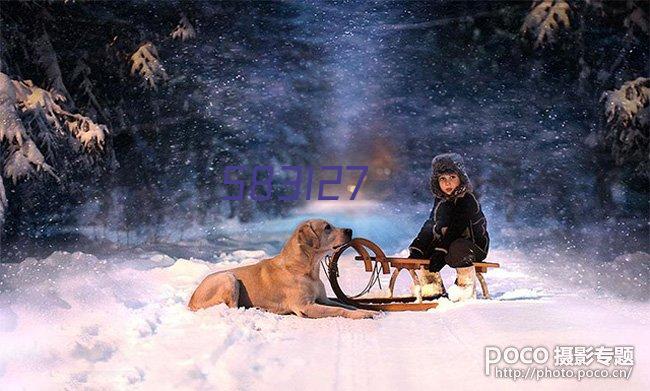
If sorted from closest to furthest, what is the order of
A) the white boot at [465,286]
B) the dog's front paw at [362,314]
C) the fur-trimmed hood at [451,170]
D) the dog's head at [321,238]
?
the dog's front paw at [362,314] → the dog's head at [321,238] → the white boot at [465,286] → the fur-trimmed hood at [451,170]

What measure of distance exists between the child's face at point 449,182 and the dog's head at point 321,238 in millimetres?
786

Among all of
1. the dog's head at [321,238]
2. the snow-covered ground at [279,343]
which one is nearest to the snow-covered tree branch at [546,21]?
the snow-covered ground at [279,343]

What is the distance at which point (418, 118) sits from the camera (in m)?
7.37

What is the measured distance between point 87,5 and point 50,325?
12.9 feet

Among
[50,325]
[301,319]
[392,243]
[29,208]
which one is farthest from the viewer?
[392,243]

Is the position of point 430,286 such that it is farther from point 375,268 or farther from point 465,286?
point 375,268

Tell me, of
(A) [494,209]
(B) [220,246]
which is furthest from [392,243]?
(B) [220,246]

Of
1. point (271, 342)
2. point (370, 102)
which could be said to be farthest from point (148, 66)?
point (271, 342)

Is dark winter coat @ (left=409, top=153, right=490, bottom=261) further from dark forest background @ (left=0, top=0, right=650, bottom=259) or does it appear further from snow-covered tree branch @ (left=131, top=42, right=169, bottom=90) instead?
snow-covered tree branch @ (left=131, top=42, right=169, bottom=90)

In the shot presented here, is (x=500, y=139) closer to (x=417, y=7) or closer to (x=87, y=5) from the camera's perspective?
(x=417, y=7)

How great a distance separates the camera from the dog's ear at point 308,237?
3904 millimetres

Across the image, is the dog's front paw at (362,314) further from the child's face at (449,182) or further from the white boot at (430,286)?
the child's face at (449,182)

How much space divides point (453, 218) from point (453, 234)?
0.32 ft

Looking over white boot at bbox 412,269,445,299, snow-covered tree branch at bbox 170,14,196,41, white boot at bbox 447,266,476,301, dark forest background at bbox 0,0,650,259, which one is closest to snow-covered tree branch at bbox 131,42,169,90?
dark forest background at bbox 0,0,650,259
